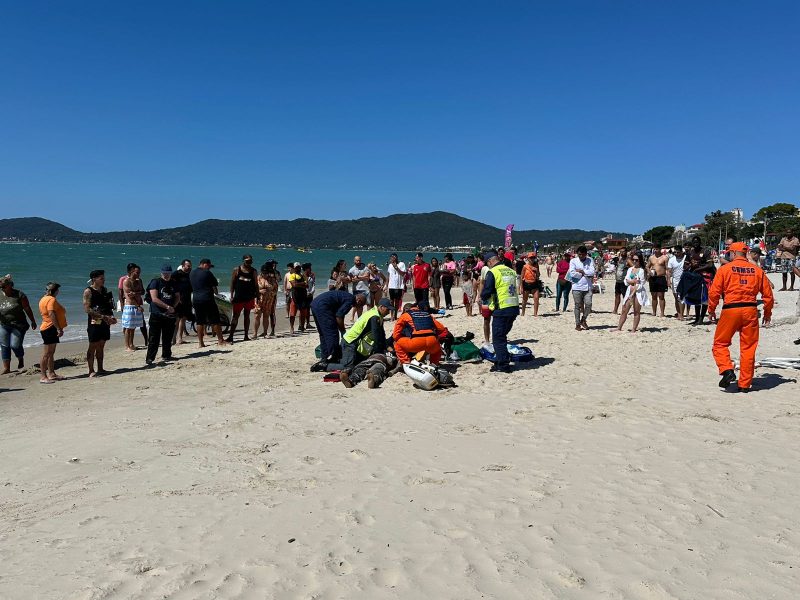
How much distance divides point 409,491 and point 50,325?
659cm

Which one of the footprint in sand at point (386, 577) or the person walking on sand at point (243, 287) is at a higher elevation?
the person walking on sand at point (243, 287)

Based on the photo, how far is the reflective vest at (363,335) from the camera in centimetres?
794

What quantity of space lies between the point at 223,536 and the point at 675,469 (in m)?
3.24

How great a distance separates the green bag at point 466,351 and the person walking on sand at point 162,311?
187 inches

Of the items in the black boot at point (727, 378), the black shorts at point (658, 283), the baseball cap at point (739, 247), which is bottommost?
the black boot at point (727, 378)

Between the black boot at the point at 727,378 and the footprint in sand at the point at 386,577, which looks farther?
the black boot at the point at 727,378

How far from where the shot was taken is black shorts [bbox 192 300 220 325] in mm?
10750

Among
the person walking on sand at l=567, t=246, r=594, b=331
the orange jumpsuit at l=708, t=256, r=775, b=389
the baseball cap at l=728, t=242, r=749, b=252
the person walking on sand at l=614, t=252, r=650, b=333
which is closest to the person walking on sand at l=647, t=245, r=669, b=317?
the person walking on sand at l=614, t=252, r=650, b=333

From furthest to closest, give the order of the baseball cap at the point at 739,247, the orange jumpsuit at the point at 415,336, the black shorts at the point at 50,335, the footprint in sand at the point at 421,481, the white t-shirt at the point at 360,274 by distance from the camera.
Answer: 1. the white t-shirt at the point at 360,274
2. the black shorts at the point at 50,335
3. the orange jumpsuit at the point at 415,336
4. the baseball cap at the point at 739,247
5. the footprint in sand at the point at 421,481

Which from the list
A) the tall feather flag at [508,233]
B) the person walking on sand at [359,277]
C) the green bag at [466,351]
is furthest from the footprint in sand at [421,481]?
the tall feather flag at [508,233]

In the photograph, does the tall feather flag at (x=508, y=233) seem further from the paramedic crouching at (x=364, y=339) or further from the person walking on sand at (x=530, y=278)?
the paramedic crouching at (x=364, y=339)

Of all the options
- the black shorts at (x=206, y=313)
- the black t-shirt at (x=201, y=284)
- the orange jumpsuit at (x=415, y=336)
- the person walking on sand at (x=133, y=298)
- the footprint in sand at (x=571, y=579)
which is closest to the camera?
the footprint in sand at (x=571, y=579)

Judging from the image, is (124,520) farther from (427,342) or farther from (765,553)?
(427,342)

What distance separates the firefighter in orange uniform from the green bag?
3.31 m
